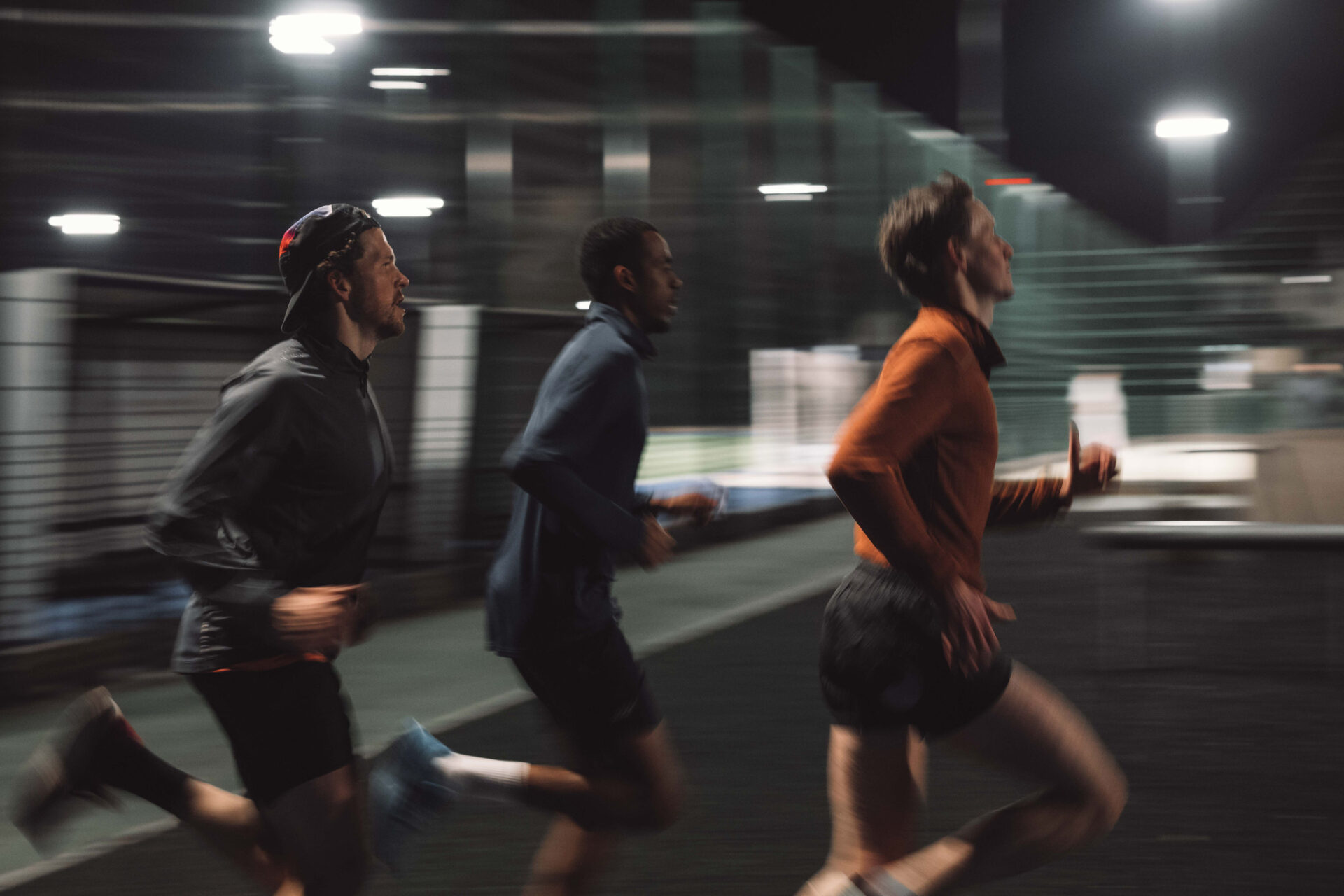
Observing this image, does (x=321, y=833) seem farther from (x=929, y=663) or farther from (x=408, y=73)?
(x=408, y=73)

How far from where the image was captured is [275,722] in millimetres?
2398

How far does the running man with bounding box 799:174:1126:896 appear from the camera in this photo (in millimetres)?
2438

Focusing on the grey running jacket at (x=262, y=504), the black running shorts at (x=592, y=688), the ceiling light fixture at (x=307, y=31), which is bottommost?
the black running shorts at (x=592, y=688)

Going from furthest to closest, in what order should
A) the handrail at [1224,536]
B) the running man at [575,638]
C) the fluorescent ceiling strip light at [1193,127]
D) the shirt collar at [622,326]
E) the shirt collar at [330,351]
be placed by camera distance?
the fluorescent ceiling strip light at [1193,127], the handrail at [1224,536], the shirt collar at [622,326], the running man at [575,638], the shirt collar at [330,351]

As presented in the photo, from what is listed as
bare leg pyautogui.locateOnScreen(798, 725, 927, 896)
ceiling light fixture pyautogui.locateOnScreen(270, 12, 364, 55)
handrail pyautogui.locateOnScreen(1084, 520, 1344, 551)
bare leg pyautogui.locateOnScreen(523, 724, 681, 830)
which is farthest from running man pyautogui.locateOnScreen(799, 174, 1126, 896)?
ceiling light fixture pyautogui.locateOnScreen(270, 12, 364, 55)

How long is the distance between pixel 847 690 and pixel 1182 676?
15.5 ft

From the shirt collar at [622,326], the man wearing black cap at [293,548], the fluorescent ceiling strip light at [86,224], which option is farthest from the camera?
the fluorescent ceiling strip light at [86,224]

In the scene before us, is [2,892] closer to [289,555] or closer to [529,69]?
[289,555]

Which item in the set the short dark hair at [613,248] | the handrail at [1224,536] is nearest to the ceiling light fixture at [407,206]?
the handrail at [1224,536]

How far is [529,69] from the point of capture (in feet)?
34.7

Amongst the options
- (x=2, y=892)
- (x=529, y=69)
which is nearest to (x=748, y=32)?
(x=529, y=69)

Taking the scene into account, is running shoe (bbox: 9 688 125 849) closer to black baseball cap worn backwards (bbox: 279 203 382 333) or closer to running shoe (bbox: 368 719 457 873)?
running shoe (bbox: 368 719 457 873)

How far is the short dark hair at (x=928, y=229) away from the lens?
8.70 feet

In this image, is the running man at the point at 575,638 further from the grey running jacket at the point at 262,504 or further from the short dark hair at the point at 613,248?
the grey running jacket at the point at 262,504
